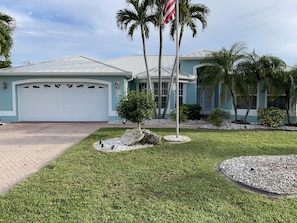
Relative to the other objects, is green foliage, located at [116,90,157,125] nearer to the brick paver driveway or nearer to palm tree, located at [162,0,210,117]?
the brick paver driveway

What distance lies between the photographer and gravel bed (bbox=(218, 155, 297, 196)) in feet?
13.9

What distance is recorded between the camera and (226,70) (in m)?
11.6

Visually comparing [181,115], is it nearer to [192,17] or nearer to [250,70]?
[250,70]

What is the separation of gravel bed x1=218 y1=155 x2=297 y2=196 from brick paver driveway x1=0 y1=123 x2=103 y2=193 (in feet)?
16.0

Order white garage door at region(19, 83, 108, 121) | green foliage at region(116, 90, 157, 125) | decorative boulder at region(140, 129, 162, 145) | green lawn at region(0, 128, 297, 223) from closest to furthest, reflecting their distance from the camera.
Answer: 1. green lawn at region(0, 128, 297, 223)
2. decorative boulder at region(140, 129, 162, 145)
3. green foliage at region(116, 90, 157, 125)
4. white garage door at region(19, 83, 108, 121)

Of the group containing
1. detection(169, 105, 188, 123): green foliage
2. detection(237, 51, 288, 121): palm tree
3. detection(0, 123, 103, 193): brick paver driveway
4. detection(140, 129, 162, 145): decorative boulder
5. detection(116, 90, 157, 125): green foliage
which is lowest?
detection(0, 123, 103, 193): brick paver driveway

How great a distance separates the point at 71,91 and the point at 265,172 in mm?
12444

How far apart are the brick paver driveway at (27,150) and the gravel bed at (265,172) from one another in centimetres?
488

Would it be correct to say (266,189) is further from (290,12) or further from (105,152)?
(290,12)

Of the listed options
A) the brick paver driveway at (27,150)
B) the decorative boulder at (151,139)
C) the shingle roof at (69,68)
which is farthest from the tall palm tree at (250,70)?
the brick paver driveway at (27,150)

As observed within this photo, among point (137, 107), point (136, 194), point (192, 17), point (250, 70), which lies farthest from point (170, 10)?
point (136, 194)

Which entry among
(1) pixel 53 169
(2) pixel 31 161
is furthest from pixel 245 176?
(2) pixel 31 161

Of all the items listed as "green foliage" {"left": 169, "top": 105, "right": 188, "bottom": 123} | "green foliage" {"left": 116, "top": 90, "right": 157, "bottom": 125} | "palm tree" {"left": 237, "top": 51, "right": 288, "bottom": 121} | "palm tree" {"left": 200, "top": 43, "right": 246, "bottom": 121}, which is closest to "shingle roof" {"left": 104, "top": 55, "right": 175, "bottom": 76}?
"green foliage" {"left": 169, "top": 105, "right": 188, "bottom": 123}

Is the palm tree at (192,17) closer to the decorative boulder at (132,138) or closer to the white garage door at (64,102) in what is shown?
the white garage door at (64,102)
